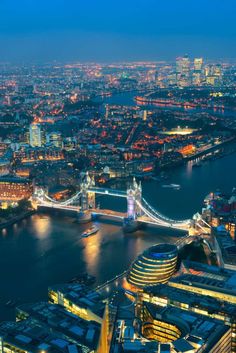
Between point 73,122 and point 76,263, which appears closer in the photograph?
point 76,263

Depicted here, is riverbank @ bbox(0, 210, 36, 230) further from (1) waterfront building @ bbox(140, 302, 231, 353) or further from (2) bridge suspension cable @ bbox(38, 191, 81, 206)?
(1) waterfront building @ bbox(140, 302, 231, 353)

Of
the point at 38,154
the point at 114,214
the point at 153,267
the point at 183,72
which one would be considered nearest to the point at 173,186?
the point at 114,214

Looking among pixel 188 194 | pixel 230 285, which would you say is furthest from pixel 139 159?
pixel 230 285

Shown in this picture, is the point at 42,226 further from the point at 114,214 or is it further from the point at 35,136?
the point at 35,136

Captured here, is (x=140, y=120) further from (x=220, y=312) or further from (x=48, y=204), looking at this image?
(x=220, y=312)

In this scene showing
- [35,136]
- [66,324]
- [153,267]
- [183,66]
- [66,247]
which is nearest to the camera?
[66,324]

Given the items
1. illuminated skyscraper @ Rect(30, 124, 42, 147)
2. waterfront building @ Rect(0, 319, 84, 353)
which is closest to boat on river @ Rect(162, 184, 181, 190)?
illuminated skyscraper @ Rect(30, 124, 42, 147)
